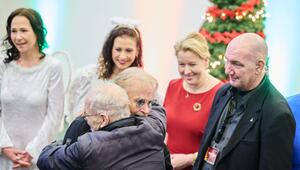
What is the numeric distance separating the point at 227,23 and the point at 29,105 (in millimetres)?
2524

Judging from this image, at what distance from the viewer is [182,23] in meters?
5.77

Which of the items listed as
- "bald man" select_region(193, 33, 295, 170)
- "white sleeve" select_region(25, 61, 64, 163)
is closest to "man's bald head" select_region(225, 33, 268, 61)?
"bald man" select_region(193, 33, 295, 170)

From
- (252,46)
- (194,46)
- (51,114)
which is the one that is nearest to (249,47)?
(252,46)

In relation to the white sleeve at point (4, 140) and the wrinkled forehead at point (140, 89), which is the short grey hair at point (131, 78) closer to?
the wrinkled forehead at point (140, 89)

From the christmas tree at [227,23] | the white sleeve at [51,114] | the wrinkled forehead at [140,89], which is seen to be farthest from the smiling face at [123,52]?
the christmas tree at [227,23]

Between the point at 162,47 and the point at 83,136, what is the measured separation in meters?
4.08

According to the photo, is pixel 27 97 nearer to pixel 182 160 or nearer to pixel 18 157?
pixel 18 157

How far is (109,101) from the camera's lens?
1.76 meters

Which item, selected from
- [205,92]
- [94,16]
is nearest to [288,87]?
[94,16]

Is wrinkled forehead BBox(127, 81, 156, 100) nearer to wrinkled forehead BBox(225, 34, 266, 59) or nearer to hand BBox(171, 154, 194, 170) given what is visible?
wrinkled forehead BBox(225, 34, 266, 59)

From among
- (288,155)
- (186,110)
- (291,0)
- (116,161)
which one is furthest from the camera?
(291,0)

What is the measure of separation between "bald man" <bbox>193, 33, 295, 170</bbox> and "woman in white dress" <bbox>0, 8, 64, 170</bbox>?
1.16 meters

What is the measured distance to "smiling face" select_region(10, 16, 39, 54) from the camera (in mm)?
2836

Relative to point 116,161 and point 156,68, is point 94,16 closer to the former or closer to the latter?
point 156,68
